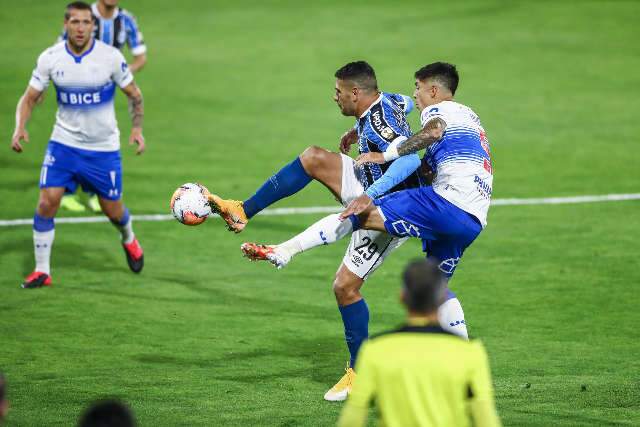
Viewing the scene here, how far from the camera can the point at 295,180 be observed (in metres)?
9.41

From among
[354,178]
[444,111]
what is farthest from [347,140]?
[444,111]

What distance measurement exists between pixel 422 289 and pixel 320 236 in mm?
3563

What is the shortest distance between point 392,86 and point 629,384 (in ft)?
48.3

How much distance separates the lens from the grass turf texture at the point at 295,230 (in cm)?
991

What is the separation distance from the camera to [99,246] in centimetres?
1517

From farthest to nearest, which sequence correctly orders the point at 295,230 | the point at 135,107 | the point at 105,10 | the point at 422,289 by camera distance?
the point at 105,10 → the point at 295,230 → the point at 135,107 → the point at 422,289

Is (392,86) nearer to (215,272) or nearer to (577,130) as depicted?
(577,130)

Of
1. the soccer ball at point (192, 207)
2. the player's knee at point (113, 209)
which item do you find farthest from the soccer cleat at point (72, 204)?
the soccer ball at point (192, 207)

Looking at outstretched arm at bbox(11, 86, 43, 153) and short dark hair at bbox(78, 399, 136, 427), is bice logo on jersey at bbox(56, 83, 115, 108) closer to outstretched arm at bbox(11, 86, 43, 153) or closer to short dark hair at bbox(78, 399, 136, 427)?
outstretched arm at bbox(11, 86, 43, 153)

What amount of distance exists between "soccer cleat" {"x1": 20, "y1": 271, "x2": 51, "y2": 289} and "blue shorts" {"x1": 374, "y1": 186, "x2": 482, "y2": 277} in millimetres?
5431

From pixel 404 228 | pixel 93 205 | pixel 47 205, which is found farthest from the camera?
pixel 93 205

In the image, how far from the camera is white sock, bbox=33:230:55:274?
514 inches

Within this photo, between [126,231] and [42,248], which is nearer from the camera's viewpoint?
[42,248]

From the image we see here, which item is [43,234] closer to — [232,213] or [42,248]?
[42,248]
